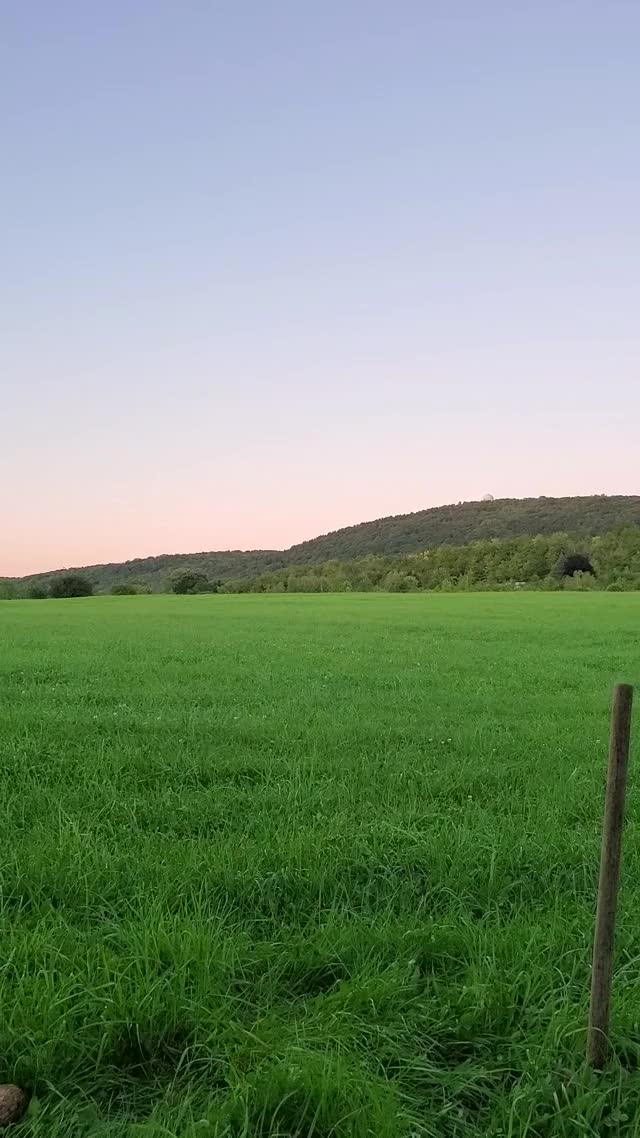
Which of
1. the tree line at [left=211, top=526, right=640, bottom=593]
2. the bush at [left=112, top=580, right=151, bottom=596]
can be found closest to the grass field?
the tree line at [left=211, top=526, right=640, bottom=593]

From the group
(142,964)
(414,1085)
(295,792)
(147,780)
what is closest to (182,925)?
(142,964)

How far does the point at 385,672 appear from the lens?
47.6ft

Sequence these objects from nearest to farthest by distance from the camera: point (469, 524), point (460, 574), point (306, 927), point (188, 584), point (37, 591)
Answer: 1. point (306, 927)
2. point (37, 591)
3. point (460, 574)
4. point (188, 584)
5. point (469, 524)

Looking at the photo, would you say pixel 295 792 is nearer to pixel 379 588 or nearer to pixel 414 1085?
pixel 414 1085

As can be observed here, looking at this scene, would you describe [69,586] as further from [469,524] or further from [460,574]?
[469,524]

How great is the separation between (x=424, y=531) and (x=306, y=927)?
135551 mm

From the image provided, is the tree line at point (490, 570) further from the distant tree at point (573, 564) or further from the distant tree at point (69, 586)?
the distant tree at point (69, 586)

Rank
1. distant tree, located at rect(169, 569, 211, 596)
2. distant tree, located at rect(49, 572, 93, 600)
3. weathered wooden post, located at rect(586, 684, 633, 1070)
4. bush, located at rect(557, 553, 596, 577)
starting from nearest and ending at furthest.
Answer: weathered wooden post, located at rect(586, 684, 633, 1070) → bush, located at rect(557, 553, 596, 577) → distant tree, located at rect(49, 572, 93, 600) → distant tree, located at rect(169, 569, 211, 596)

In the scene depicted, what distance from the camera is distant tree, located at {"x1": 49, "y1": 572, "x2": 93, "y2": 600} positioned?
90688 mm

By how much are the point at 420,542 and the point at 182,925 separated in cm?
13055

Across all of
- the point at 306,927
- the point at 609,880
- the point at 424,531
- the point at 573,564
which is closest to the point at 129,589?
the point at 573,564

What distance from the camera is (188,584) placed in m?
93.6

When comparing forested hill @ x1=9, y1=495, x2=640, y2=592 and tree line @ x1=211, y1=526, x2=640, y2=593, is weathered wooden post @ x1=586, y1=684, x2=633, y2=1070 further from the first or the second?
forested hill @ x1=9, y1=495, x2=640, y2=592

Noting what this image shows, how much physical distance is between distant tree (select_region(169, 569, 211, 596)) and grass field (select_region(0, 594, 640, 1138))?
84.8 m
